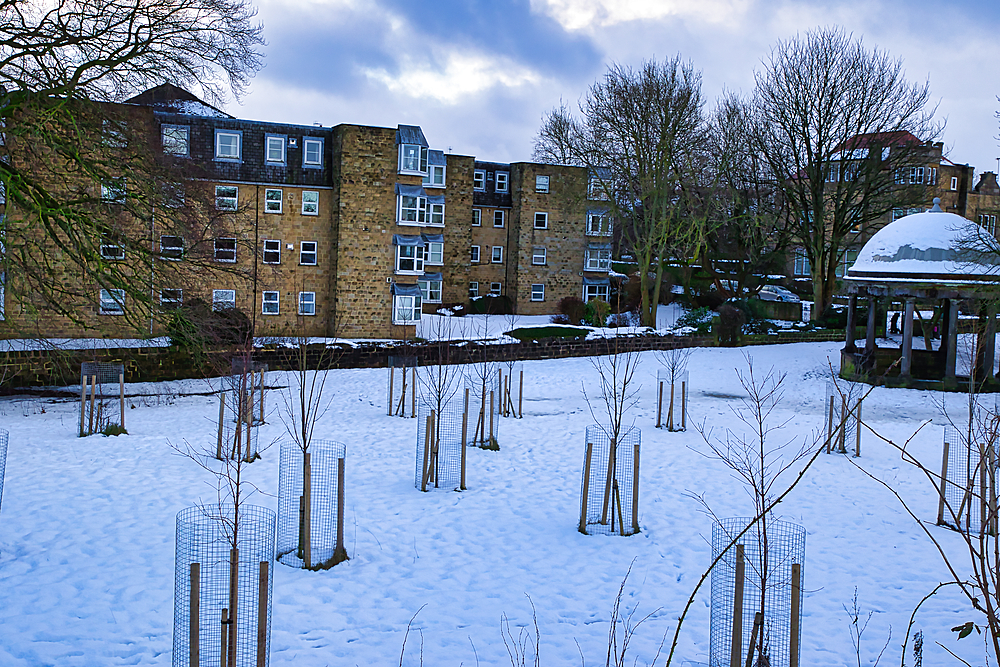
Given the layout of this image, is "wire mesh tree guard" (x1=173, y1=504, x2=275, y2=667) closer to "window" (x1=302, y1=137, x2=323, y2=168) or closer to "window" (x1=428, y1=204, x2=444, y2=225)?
"window" (x1=302, y1=137, x2=323, y2=168)

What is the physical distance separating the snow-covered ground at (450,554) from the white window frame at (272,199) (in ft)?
58.2

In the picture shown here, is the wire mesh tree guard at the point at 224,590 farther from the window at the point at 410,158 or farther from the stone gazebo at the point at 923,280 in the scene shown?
the window at the point at 410,158

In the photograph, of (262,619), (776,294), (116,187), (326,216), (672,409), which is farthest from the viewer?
(776,294)

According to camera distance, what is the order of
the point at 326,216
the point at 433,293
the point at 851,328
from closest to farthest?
the point at 851,328 < the point at 326,216 < the point at 433,293

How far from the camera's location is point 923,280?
21984mm

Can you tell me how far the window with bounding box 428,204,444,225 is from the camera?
3418cm

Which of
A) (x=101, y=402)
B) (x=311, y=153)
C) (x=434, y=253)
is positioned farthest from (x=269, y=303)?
(x=101, y=402)

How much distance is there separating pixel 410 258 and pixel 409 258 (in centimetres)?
7

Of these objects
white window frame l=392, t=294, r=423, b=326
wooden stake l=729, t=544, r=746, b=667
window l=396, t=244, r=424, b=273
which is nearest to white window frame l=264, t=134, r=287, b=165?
window l=396, t=244, r=424, b=273

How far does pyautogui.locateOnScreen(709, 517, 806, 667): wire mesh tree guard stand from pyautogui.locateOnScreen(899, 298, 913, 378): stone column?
13.9 m

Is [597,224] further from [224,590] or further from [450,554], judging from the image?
[224,590]

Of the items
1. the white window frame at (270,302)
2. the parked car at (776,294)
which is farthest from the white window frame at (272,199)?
the parked car at (776,294)

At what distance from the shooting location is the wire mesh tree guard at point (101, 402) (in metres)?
14.4

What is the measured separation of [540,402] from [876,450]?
299 inches
